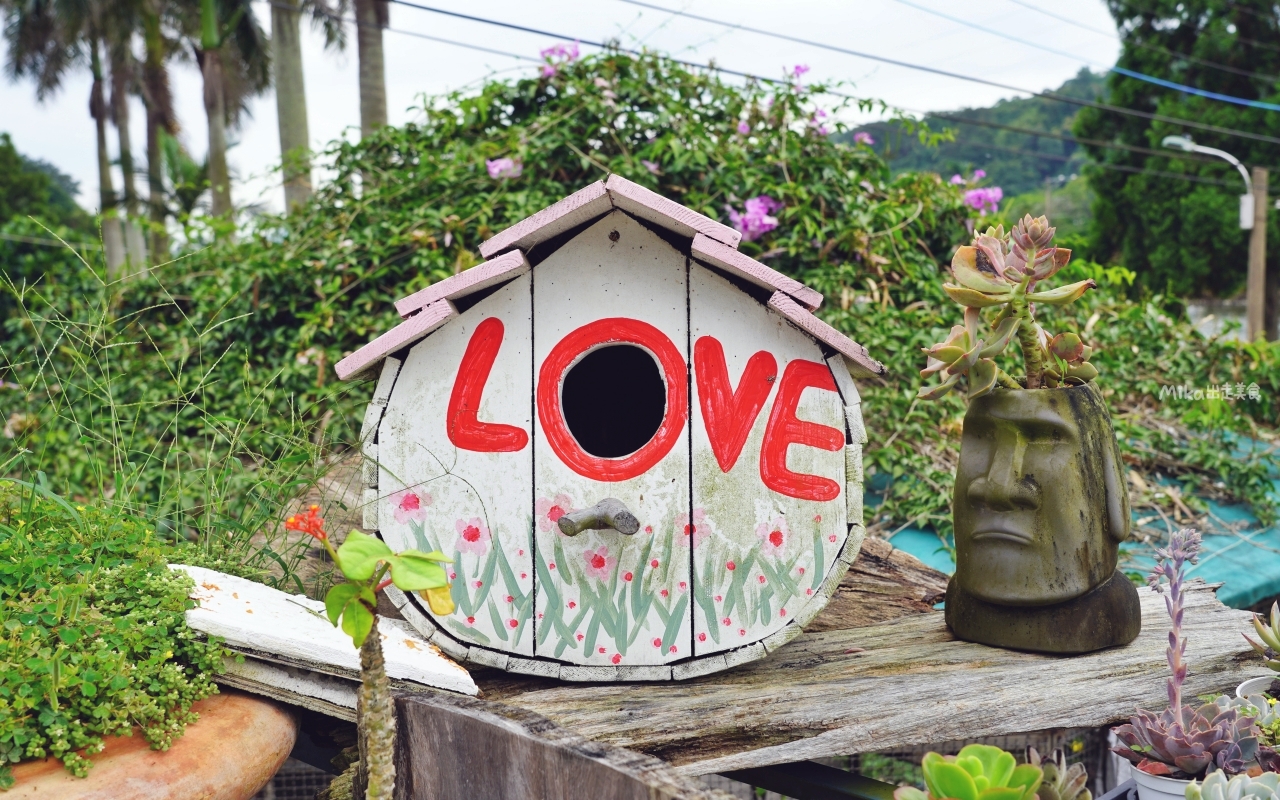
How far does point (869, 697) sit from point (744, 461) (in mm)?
487

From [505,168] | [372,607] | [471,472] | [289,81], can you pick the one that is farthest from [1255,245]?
[372,607]

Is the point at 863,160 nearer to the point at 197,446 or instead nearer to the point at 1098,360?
the point at 1098,360

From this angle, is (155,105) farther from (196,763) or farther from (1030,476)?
(1030,476)

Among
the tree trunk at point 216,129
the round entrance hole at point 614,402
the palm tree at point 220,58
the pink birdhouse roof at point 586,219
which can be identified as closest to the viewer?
the pink birdhouse roof at point 586,219

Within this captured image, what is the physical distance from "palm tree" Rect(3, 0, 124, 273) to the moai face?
59.0ft

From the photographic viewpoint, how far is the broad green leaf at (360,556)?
1031mm

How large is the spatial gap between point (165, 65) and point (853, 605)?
75.0 feet

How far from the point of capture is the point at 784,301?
1.68 metres

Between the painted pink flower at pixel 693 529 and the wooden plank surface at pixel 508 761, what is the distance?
18.7 inches

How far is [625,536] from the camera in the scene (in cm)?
174

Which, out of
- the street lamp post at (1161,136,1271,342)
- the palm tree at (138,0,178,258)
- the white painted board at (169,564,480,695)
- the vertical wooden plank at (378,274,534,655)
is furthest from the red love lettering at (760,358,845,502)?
the palm tree at (138,0,178,258)

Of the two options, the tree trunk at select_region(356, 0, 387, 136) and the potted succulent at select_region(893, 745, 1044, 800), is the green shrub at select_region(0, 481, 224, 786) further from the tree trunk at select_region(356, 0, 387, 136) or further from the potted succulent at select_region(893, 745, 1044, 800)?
the tree trunk at select_region(356, 0, 387, 136)

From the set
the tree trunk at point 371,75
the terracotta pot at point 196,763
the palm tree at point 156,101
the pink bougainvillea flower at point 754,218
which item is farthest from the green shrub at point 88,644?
the palm tree at point 156,101

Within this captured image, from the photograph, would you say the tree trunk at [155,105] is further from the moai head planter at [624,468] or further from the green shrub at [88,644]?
the moai head planter at [624,468]
